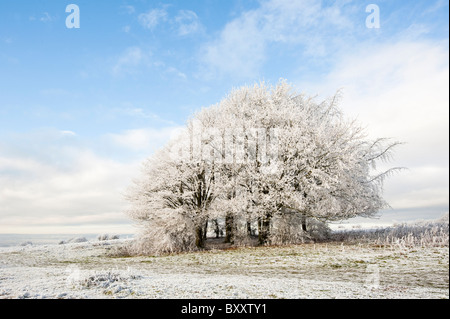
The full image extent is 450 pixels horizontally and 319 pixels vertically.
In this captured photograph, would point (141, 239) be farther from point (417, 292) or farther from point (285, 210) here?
point (417, 292)

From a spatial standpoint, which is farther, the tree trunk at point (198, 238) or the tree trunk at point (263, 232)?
the tree trunk at point (198, 238)

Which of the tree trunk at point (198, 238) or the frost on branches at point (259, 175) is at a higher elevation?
the frost on branches at point (259, 175)

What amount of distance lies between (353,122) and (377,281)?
501 inches

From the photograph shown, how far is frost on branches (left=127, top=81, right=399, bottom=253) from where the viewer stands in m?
18.9

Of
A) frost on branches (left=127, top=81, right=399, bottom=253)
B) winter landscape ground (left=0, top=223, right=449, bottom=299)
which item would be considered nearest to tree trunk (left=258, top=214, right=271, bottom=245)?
frost on branches (left=127, top=81, right=399, bottom=253)

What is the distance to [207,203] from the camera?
22078mm

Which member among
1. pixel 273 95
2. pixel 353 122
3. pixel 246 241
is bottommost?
pixel 246 241

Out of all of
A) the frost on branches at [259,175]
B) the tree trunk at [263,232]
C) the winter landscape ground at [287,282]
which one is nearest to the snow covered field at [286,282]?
the winter landscape ground at [287,282]

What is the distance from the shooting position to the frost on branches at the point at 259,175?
62.1ft

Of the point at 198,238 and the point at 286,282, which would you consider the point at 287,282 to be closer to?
the point at 286,282

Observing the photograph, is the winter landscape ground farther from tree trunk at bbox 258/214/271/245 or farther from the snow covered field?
tree trunk at bbox 258/214/271/245

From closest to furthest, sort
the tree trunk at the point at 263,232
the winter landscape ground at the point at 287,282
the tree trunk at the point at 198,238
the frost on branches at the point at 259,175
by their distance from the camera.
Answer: the winter landscape ground at the point at 287,282 → the frost on branches at the point at 259,175 → the tree trunk at the point at 263,232 → the tree trunk at the point at 198,238

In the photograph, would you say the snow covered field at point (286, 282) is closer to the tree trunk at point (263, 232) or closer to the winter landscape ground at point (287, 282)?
the winter landscape ground at point (287, 282)
